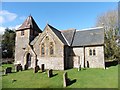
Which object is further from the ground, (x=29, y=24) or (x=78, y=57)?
(x=29, y=24)

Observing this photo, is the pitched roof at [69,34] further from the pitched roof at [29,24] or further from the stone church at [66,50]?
the pitched roof at [29,24]

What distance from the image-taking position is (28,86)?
17328mm

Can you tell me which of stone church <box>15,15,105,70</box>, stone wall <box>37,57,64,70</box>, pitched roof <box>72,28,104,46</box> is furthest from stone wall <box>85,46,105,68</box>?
stone wall <box>37,57,64,70</box>

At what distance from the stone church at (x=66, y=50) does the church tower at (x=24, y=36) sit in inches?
60.8

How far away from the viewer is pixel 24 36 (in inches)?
1401

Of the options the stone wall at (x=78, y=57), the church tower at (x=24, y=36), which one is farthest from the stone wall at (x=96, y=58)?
the church tower at (x=24, y=36)

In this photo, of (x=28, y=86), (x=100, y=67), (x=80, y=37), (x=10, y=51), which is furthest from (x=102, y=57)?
(x=10, y=51)

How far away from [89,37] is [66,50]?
5.80 m

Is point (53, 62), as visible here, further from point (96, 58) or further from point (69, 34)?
point (96, 58)

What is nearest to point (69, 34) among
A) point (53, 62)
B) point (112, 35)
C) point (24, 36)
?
point (53, 62)

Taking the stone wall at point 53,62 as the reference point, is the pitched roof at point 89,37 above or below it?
above

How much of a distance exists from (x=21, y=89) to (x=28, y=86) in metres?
1.09

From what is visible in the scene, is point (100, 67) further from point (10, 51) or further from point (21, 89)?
point (10, 51)

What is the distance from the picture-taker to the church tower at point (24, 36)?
1371 inches
